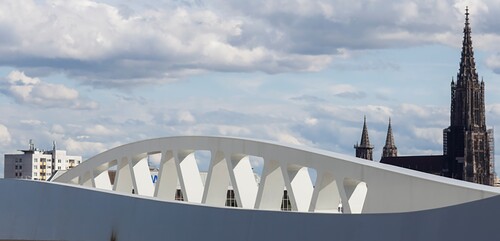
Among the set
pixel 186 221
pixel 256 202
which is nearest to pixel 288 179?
pixel 256 202

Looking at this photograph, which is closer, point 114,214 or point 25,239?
point 114,214

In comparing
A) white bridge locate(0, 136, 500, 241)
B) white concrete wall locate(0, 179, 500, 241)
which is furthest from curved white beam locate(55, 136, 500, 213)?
white concrete wall locate(0, 179, 500, 241)

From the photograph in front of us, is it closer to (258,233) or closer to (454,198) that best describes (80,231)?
(258,233)

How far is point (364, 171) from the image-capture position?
25.2m

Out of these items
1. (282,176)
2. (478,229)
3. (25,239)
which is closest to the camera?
(478,229)

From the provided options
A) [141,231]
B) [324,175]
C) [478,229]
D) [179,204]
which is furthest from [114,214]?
[478,229]

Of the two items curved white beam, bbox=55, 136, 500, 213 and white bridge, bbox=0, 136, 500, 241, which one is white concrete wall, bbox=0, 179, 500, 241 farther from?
curved white beam, bbox=55, 136, 500, 213

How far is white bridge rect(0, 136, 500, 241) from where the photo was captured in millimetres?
19141

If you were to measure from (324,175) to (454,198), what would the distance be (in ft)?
15.0

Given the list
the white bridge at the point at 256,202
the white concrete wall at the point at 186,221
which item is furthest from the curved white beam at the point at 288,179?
the white concrete wall at the point at 186,221

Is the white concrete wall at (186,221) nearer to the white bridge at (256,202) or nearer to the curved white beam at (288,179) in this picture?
the white bridge at (256,202)

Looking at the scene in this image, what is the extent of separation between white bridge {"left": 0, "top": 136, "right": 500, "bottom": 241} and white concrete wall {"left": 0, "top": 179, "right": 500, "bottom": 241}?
21 millimetres

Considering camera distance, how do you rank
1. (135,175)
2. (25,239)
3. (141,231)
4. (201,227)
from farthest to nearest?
(135,175) < (25,239) < (141,231) < (201,227)

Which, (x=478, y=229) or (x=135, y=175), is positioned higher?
(x=135, y=175)
